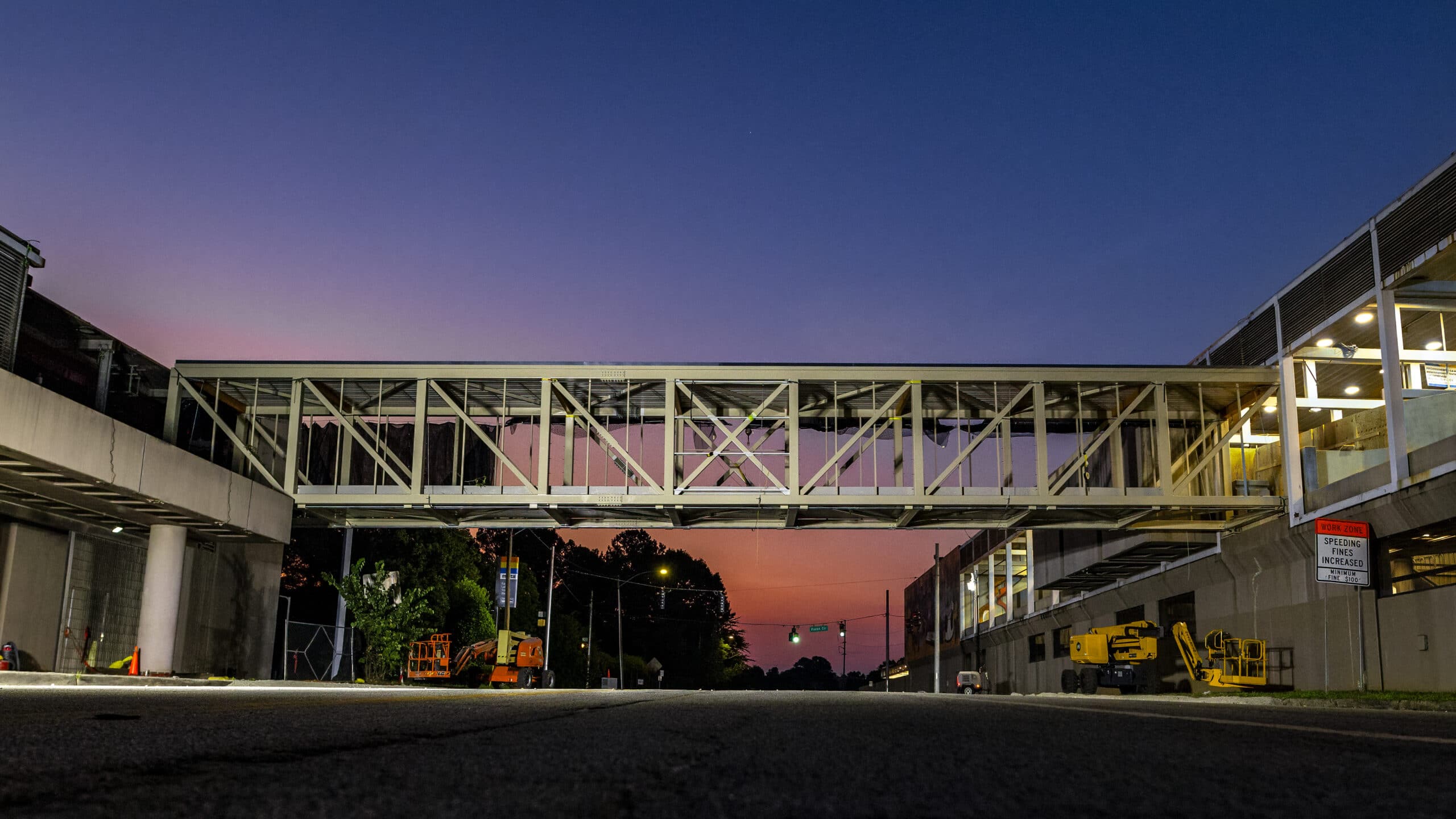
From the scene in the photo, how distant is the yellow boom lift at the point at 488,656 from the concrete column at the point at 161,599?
1278cm

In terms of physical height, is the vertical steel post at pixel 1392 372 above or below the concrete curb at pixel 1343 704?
above

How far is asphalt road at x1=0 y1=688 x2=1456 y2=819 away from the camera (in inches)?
97.0

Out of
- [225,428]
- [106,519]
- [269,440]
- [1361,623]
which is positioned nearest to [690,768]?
[1361,623]

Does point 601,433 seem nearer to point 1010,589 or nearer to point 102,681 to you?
point 102,681

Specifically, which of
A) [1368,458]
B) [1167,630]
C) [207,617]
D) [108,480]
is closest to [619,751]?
[108,480]

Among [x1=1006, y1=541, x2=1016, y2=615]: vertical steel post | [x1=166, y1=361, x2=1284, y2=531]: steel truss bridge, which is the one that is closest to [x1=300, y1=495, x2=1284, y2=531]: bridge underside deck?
[x1=166, y1=361, x2=1284, y2=531]: steel truss bridge

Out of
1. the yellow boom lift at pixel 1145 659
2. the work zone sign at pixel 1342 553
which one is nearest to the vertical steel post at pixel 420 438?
the yellow boom lift at pixel 1145 659

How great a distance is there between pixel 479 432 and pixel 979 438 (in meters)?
13.6

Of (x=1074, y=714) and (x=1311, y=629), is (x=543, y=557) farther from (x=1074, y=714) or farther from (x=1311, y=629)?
(x=1074, y=714)

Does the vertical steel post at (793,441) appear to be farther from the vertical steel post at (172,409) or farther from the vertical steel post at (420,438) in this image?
the vertical steel post at (172,409)

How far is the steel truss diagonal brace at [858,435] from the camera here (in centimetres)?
3062

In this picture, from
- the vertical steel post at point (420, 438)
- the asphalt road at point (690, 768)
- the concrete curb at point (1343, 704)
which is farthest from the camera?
the vertical steel post at point (420, 438)

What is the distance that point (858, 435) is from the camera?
103 ft

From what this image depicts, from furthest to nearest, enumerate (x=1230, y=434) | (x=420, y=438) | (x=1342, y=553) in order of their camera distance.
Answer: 1. (x=1230, y=434)
2. (x=420, y=438)
3. (x=1342, y=553)
